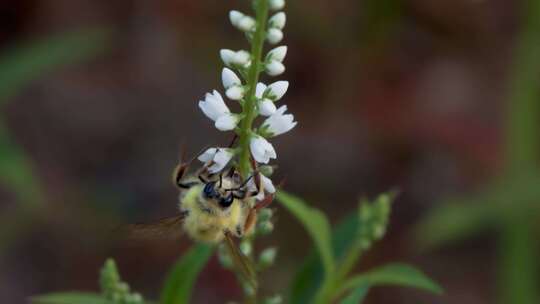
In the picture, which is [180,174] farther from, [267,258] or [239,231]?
[267,258]

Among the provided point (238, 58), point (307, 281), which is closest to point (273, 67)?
point (238, 58)

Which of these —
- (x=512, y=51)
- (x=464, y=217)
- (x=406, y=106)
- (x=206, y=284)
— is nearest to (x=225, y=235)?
(x=464, y=217)

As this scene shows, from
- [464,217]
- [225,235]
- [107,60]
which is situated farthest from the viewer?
[107,60]

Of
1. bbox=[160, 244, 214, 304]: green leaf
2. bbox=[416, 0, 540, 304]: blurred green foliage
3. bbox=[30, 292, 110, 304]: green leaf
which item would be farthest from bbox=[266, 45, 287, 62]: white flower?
bbox=[416, 0, 540, 304]: blurred green foliage

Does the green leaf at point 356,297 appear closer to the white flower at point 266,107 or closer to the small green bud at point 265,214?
the small green bud at point 265,214

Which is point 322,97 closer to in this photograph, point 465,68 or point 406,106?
point 406,106

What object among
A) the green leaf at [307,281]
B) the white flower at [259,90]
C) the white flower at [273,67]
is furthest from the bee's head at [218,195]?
the green leaf at [307,281]

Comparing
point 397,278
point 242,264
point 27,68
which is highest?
point 27,68
